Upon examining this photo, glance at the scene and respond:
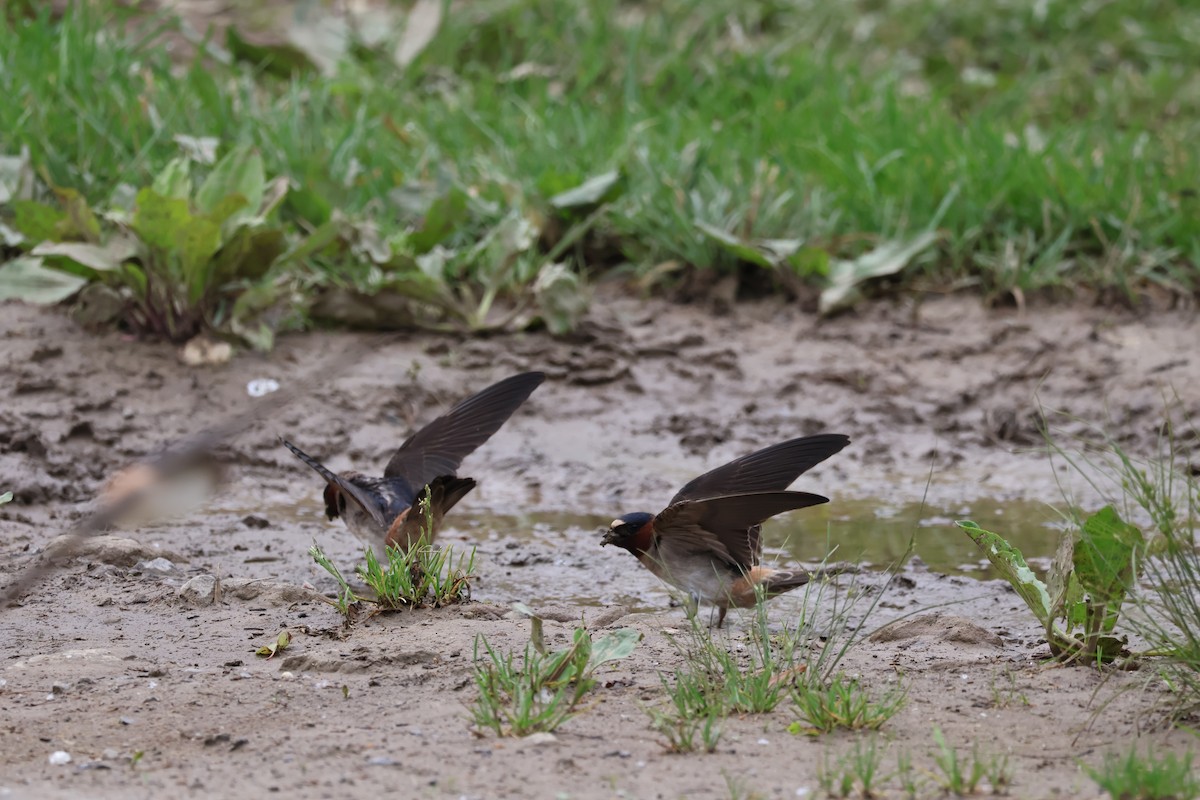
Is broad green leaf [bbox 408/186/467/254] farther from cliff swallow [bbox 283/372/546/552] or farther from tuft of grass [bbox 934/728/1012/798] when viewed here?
tuft of grass [bbox 934/728/1012/798]

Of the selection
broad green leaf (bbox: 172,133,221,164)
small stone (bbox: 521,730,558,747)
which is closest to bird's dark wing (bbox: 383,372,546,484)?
small stone (bbox: 521,730,558,747)

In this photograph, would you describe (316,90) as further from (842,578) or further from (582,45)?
(842,578)

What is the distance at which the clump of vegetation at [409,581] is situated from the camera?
3.54 m

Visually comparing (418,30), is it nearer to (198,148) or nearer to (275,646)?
(198,148)

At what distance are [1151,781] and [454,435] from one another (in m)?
2.42

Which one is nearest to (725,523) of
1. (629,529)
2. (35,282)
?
(629,529)

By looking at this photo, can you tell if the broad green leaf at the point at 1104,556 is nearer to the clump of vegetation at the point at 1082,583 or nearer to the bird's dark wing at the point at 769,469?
the clump of vegetation at the point at 1082,583

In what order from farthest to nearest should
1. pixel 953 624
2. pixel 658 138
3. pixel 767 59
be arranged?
pixel 767 59 → pixel 658 138 → pixel 953 624

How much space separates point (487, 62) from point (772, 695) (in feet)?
21.5

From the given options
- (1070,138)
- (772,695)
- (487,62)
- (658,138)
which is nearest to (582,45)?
(487,62)

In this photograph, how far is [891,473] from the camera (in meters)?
5.32

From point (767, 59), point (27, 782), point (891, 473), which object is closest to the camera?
point (27, 782)

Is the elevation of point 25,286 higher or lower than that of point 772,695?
lower

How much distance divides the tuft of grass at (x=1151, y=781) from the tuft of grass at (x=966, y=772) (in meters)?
0.16
